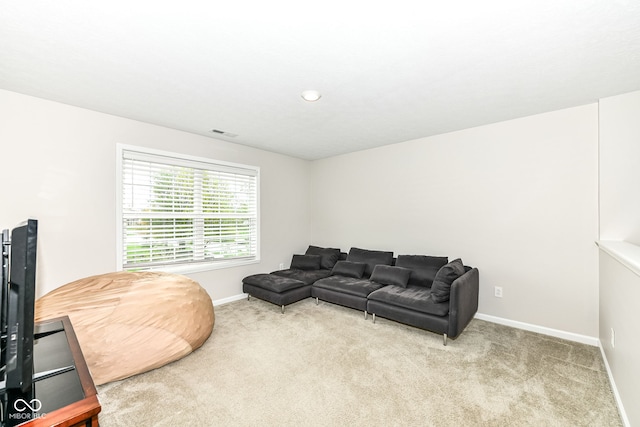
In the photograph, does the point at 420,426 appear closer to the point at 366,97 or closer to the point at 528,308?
the point at 528,308

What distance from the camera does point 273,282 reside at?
3.98m

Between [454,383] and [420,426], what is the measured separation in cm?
63

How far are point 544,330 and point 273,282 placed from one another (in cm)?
341

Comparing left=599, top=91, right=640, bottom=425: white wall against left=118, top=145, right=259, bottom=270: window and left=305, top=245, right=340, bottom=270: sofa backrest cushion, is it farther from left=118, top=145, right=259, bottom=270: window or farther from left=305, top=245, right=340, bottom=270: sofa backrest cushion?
left=118, top=145, right=259, bottom=270: window

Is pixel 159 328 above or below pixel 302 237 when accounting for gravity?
below

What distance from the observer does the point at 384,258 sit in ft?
13.9

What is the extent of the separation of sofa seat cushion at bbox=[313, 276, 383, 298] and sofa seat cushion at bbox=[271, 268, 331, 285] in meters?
0.21

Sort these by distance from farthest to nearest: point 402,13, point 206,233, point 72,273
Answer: point 206,233 < point 72,273 < point 402,13

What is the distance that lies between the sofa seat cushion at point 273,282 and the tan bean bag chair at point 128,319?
3.73 ft

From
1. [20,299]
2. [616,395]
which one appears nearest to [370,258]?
[616,395]

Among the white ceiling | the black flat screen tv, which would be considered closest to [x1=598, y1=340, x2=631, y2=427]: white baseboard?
the white ceiling

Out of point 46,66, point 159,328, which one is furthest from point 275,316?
point 46,66

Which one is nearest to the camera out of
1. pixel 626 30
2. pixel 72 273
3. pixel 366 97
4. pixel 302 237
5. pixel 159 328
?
pixel 626 30

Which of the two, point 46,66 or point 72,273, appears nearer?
point 46,66
